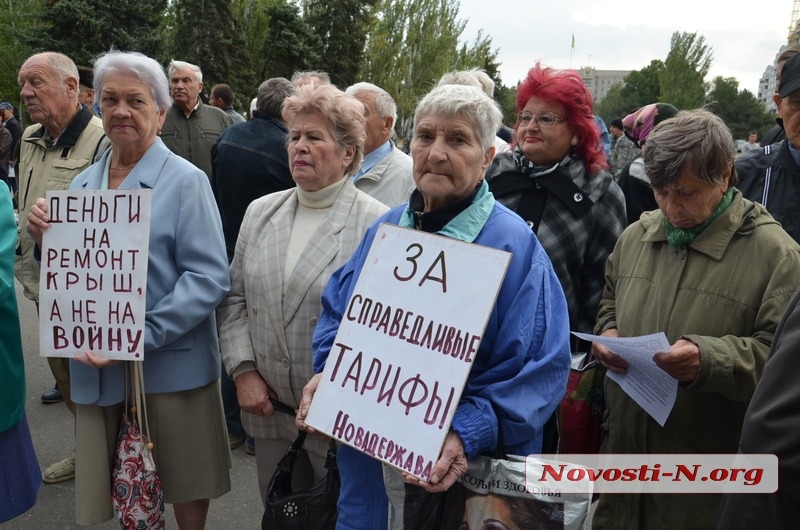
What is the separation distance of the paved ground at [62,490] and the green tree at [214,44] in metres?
27.5

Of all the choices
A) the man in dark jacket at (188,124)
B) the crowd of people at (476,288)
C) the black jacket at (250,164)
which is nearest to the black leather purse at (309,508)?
the crowd of people at (476,288)

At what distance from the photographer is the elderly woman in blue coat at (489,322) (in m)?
1.72

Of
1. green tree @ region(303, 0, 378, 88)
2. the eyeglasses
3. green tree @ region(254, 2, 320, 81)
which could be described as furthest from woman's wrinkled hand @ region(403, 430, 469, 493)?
green tree @ region(303, 0, 378, 88)

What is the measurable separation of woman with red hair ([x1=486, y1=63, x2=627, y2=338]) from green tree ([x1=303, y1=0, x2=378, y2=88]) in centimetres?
3227

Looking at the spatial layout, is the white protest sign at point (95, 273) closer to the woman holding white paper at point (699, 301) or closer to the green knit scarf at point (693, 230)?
the woman holding white paper at point (699, 301)

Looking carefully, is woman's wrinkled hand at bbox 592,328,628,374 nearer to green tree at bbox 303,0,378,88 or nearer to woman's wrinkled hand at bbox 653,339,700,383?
woman's wrinkled hand at bbox 653,339,700,383

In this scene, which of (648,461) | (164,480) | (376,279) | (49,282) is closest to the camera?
(376,279)

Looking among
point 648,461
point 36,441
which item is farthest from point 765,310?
point 36,441

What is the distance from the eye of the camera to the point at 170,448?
2.71m

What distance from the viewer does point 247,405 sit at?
2.54 m

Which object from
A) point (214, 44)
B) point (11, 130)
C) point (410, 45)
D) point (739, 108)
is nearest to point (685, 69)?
point (739, 108)

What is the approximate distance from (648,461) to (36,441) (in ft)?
12.3

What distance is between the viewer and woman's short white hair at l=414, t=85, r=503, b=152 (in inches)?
75.3

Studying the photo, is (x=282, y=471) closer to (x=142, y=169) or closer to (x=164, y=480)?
(x=164, y=480)
